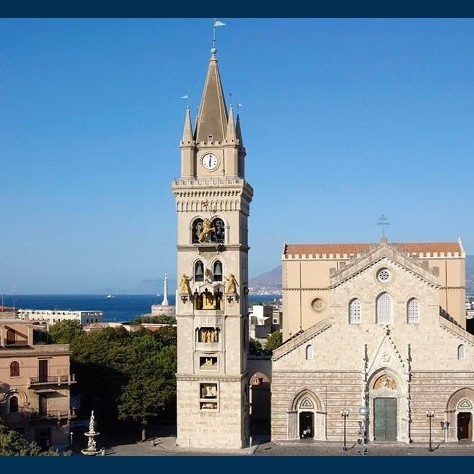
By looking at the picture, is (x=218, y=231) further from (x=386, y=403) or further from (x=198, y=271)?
(x=386, y=403)

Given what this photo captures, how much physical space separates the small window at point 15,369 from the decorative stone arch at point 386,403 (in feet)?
75.5

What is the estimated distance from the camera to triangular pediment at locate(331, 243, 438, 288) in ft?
188

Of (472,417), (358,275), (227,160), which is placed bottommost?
(472,417)

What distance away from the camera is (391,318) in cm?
5781

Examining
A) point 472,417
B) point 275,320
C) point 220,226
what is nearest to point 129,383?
point 220,226

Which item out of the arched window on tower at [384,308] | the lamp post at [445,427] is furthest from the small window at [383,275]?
the lamp post at [445,427]

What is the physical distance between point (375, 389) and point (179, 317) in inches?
548

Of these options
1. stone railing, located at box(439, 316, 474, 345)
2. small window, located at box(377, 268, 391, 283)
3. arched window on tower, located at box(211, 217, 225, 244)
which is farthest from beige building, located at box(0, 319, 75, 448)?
stone railing, located at box(439, 316, 474, 345)

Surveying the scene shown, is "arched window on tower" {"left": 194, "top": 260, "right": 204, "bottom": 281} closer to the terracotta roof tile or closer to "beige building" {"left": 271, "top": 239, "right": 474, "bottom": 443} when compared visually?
"beige building" {"left": 271, "top": 239, "right": 474, "bottom": 443}

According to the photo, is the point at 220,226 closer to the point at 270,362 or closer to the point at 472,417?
the point at 270,362

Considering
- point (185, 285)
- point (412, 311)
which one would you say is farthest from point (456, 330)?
point (185, 285)

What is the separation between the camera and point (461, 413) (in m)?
57.1

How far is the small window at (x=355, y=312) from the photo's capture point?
5809 centimetres

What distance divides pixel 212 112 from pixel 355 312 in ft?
54.3
